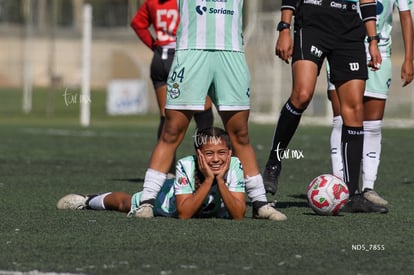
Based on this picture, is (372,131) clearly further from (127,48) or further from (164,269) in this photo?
(127,48)

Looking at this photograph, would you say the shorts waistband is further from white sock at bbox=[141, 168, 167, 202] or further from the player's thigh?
white sock at bbox=[141, 168, 167, 202]

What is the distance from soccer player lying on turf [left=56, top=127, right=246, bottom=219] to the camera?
7.62 meters

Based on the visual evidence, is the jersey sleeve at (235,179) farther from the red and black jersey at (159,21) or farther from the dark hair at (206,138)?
the red and black jersey at (159,21)

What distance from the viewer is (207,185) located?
24.8 ft

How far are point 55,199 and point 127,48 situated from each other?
3637 cm

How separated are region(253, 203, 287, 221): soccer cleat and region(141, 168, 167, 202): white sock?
27.3 inches

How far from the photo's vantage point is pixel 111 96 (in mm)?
35250

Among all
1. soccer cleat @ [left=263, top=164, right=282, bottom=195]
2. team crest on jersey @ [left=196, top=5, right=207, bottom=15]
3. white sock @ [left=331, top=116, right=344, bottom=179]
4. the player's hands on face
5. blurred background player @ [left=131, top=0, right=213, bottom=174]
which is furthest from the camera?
blurred background player @ [left=131, top=0, right=213, bottom=174]

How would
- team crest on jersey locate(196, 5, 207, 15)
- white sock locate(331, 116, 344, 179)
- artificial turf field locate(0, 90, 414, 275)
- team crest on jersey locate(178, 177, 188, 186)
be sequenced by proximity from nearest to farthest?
artificial turf field locate(0, 90, 414, 275), team crest on jersey locate(178, 177, 188, 186), team crest on jersey locate(196, 5, 207, 15), white sock locate(331, 116, 344, 179)

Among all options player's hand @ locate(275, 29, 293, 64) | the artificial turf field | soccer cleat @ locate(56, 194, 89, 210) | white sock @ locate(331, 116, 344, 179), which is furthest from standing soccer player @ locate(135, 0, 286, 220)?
white sock @ locate(331, 116, 344, 179)

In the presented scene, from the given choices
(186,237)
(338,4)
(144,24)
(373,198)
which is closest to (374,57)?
(338,4)

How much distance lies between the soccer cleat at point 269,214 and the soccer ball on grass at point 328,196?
36cm

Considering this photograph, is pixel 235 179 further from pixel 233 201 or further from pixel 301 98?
pixel 301 98

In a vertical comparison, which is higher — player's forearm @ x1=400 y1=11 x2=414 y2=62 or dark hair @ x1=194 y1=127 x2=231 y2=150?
player's forearm @ x1=400 y1=11 x2=414 y2=62
